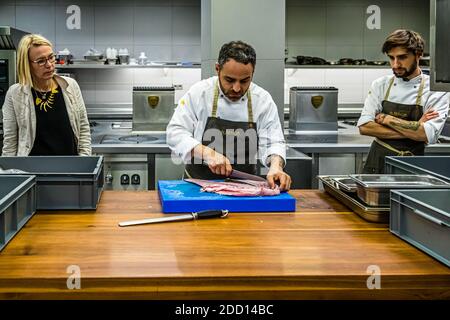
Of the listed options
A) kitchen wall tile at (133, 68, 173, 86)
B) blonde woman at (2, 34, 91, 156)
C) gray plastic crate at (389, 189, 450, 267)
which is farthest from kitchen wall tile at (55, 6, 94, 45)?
gray plastic crate at (389, 189, 450, 267)

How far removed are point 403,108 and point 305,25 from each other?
375 cm

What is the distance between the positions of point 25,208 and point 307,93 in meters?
3.48

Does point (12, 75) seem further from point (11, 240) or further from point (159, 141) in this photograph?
point (11, 240)

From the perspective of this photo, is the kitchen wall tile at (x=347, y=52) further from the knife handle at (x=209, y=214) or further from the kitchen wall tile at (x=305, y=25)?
the knife handle at (x=209, y=214)

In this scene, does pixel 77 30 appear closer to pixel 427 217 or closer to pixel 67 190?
pixel 67 190

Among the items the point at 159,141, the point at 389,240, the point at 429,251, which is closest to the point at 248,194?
the point at 389,240

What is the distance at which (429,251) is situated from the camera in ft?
5.91

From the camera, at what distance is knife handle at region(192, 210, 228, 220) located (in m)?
2.26

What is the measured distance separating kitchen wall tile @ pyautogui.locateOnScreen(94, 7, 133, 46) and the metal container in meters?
5.49

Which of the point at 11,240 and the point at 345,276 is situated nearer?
the point at 345,276

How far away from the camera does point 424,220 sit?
183 centimetres

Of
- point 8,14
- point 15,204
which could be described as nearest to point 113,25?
point 8,14

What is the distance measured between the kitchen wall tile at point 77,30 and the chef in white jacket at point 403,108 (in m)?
4.32

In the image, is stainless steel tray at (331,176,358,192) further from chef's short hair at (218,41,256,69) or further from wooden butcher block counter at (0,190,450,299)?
chef's short hair at (218,41,256,69)
